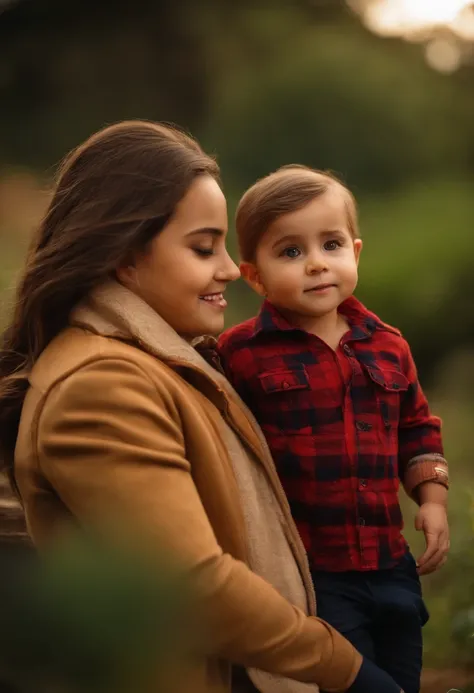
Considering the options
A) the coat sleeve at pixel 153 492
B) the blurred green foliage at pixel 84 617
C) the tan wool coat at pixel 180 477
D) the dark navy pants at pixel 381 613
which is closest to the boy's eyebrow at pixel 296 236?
the tan wool coat at pixel 180 477

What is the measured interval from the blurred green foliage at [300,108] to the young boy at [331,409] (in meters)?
0.48

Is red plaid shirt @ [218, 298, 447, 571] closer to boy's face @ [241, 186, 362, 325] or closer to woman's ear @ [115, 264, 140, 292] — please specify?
boy's face @ [241, 186, 362, 325]

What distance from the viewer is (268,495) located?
108 cm

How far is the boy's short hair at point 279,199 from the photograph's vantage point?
1201mm

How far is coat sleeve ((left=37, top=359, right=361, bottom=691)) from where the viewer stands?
88 cm

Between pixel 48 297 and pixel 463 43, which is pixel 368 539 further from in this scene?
pixel 463 43

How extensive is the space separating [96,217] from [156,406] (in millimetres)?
260

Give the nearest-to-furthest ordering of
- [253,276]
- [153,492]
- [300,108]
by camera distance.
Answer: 1. [300,108]
2. [153,492]
3. [253,276]

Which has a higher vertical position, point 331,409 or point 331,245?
point 331,245

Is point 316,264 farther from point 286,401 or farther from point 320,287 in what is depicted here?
point 286,401

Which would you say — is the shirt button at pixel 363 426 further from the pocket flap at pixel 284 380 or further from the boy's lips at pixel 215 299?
the boy's lips at pixel 215 299

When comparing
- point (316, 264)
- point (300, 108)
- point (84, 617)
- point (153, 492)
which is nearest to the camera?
point (84, 617)

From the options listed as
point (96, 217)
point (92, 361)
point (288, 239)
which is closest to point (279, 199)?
point (288, 239)

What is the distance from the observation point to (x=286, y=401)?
3.94 ft
